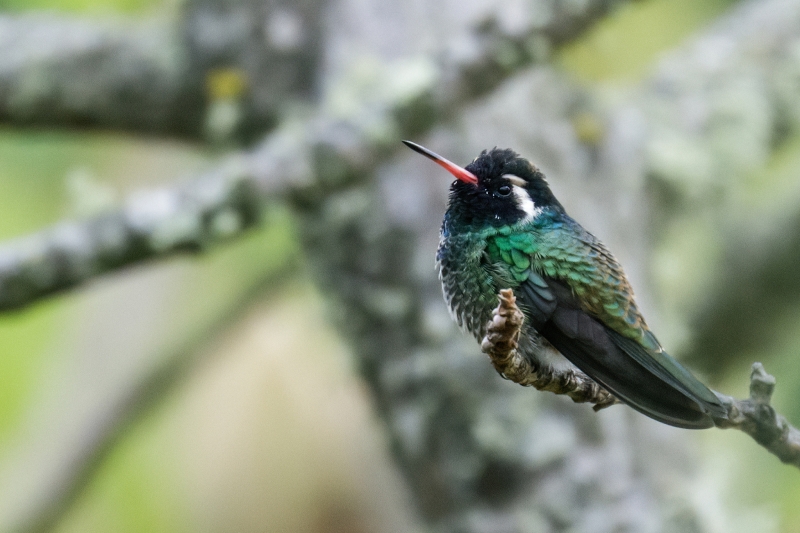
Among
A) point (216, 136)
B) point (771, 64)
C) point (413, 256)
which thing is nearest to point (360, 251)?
point (413, 256)

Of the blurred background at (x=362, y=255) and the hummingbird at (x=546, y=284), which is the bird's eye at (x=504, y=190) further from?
the blurred background at (x=362, y=255)

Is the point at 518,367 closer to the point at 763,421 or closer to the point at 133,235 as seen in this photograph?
the point at 763,421

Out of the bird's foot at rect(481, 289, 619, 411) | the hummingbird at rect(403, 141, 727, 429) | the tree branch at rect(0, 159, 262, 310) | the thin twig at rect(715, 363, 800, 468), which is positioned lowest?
the thin twig at rect(715, 363, 800, 468)

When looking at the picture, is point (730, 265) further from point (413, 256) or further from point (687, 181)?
point (413, 256)

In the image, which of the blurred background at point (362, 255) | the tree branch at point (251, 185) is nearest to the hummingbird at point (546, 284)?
the blurred background at point (362, 255)

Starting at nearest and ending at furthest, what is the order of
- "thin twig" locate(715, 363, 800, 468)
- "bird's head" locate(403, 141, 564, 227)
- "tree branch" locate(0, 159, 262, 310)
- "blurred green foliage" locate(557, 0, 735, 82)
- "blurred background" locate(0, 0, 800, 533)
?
"thin twig" locate(715, 363, 800, 468)
"bird's head" locate(403, 141, 564, 227)
"tree branch" locate(0, 159, 262, 310)
"blurred background" locate(0, 0, 800, 533)
"blurred green foliage" locate(557, 0, 735, 82)

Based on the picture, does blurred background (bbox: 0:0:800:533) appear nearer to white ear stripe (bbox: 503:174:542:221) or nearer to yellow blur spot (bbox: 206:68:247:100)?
yellow blur spot (bbox: 206:68:247:100)

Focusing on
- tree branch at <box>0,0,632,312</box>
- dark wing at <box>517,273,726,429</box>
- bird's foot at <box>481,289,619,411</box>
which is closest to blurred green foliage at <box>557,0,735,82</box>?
tree branch at <box>0,0,632,312</box>

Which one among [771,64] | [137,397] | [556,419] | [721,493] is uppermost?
[771,64]
